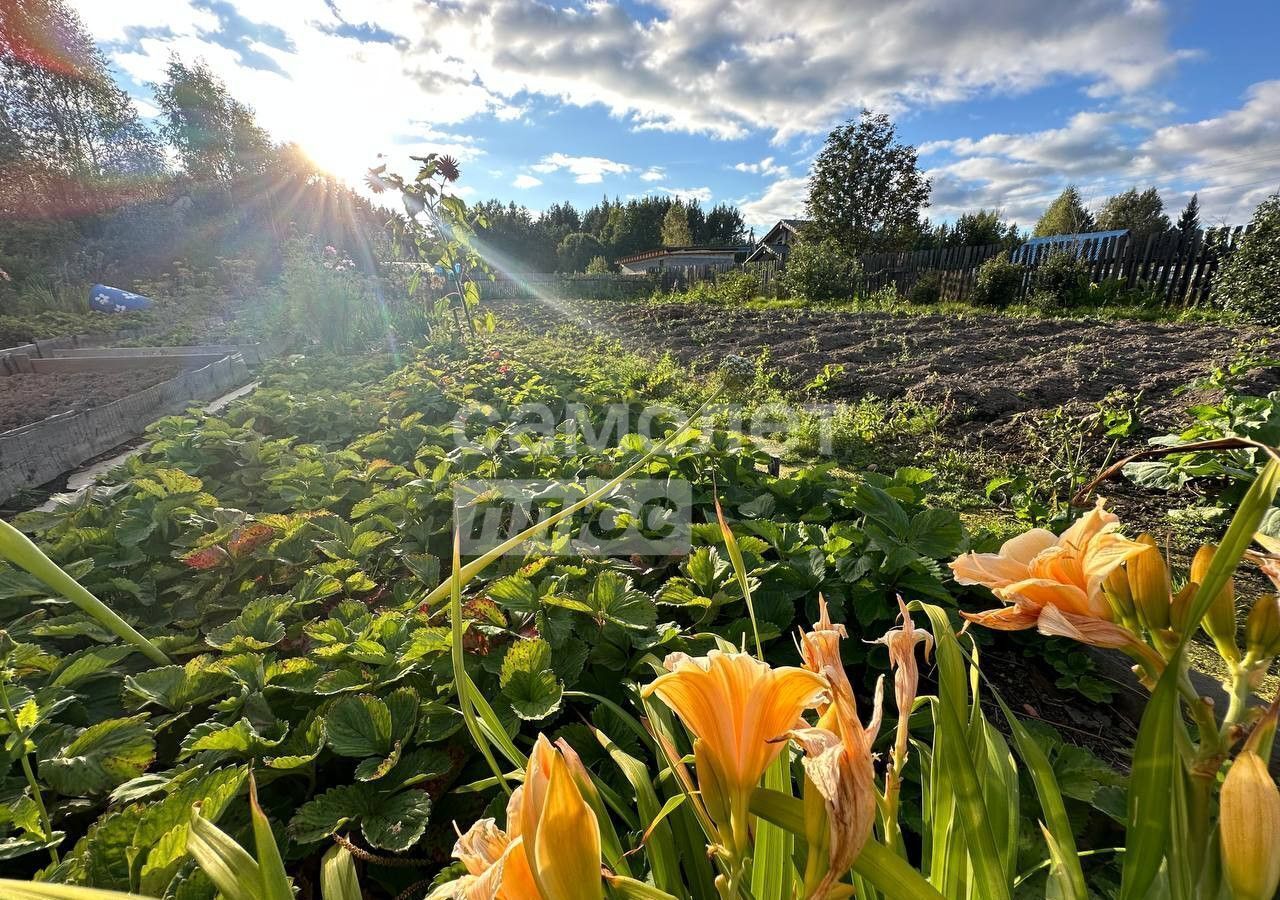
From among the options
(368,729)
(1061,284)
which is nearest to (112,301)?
(368,729)

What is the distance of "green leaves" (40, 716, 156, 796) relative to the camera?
2.56 feet

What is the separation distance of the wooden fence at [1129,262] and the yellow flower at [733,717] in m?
13.8

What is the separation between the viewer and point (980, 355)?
6.24 m

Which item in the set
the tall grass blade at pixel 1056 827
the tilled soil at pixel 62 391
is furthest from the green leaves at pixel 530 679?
the tilled soil at pixel 62 391

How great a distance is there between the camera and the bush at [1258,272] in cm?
784

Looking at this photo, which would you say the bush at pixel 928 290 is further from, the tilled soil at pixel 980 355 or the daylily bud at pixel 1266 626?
the daylily bud at pixel 1266 626

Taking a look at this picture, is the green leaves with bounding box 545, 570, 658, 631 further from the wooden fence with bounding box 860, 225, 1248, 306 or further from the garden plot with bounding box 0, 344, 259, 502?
the wooden fence with bounding box 860, 225, 1248, 306

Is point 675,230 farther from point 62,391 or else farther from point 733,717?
point 733,717

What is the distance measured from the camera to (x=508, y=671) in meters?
0.95

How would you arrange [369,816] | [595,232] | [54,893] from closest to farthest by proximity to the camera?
[54,893] < [369,816] < [595,232]

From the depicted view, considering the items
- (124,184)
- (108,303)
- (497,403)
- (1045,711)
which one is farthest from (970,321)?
(124,184)

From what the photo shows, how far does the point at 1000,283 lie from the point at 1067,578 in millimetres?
14287

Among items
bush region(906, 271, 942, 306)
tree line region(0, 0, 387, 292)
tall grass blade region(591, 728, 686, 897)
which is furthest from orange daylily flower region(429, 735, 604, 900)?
bush region(906, 271, 942, 306)

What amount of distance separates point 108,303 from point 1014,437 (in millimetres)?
14979
